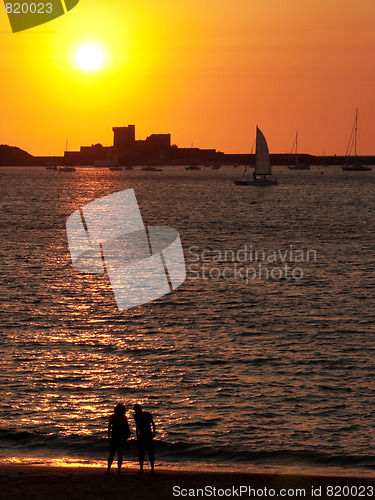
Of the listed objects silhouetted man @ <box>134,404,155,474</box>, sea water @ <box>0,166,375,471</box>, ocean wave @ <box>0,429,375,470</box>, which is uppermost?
silhouetted man @ <box>134,404,155,474</box>

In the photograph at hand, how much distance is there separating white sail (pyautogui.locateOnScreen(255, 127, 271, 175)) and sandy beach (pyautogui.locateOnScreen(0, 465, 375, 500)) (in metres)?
152

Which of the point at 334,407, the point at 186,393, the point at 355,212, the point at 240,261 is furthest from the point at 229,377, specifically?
the point at 355,212

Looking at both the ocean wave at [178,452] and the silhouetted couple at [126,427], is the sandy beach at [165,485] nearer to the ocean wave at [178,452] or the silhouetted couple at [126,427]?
the silhouetted couple at [126,427]

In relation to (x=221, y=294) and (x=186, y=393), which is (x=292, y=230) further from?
(x=186, y=393)

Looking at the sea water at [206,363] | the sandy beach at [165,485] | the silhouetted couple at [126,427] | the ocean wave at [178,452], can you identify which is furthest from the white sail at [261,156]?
the silhouetted couple at [126,427]

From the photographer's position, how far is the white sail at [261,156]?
174 metres

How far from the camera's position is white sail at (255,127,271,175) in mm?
174250

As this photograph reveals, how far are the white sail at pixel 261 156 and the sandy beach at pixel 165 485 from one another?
15186 centimetres

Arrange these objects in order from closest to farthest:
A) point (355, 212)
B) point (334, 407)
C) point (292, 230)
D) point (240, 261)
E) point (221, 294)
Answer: point (334, 407) < point (221, 294) < point (240, 261) < point (292, 230) < point (355, 212)

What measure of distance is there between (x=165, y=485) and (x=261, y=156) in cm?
16030

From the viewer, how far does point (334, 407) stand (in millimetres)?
30812

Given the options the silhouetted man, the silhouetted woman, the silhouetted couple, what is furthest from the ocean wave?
the silhouetted woman

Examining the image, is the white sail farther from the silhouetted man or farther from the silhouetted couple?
the silhouetted couple

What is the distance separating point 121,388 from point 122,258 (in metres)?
45.6
